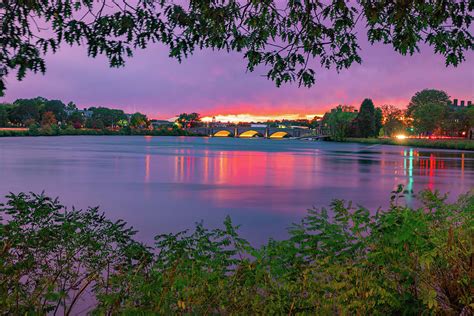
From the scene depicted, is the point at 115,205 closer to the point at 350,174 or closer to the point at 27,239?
the point at 27,239

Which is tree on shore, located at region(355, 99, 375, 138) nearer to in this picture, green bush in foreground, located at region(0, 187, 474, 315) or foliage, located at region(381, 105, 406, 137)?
foliage, located at region(381, 105, 406, 137)

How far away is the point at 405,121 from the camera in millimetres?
188250

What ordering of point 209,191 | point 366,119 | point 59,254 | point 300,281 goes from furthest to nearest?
1. point 366,119
2. point 209,191
3. point 59,254
4. point 300,281

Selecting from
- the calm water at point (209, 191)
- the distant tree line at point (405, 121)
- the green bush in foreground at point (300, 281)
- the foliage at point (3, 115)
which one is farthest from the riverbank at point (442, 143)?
the foliage at point (3, 115)

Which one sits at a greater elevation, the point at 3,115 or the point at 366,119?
the point at 3,115

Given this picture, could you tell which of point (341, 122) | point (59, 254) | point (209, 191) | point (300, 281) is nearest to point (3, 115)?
point (341, 122)

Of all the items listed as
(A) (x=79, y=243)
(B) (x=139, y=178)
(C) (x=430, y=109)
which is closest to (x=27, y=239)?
(A) (x=79, y=243)

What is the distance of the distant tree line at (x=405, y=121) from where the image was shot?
139 meters

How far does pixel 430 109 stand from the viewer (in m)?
136

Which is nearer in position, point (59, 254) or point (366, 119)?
point (59, 254)

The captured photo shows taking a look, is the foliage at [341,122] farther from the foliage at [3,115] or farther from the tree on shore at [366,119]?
the foliage at [3,115]

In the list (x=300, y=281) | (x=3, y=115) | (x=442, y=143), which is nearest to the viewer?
(x=300, y=281)

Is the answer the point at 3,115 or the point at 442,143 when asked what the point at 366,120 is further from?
the point at 3,115

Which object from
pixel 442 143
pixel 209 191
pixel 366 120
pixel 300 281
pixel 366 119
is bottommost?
pixel 209 191
